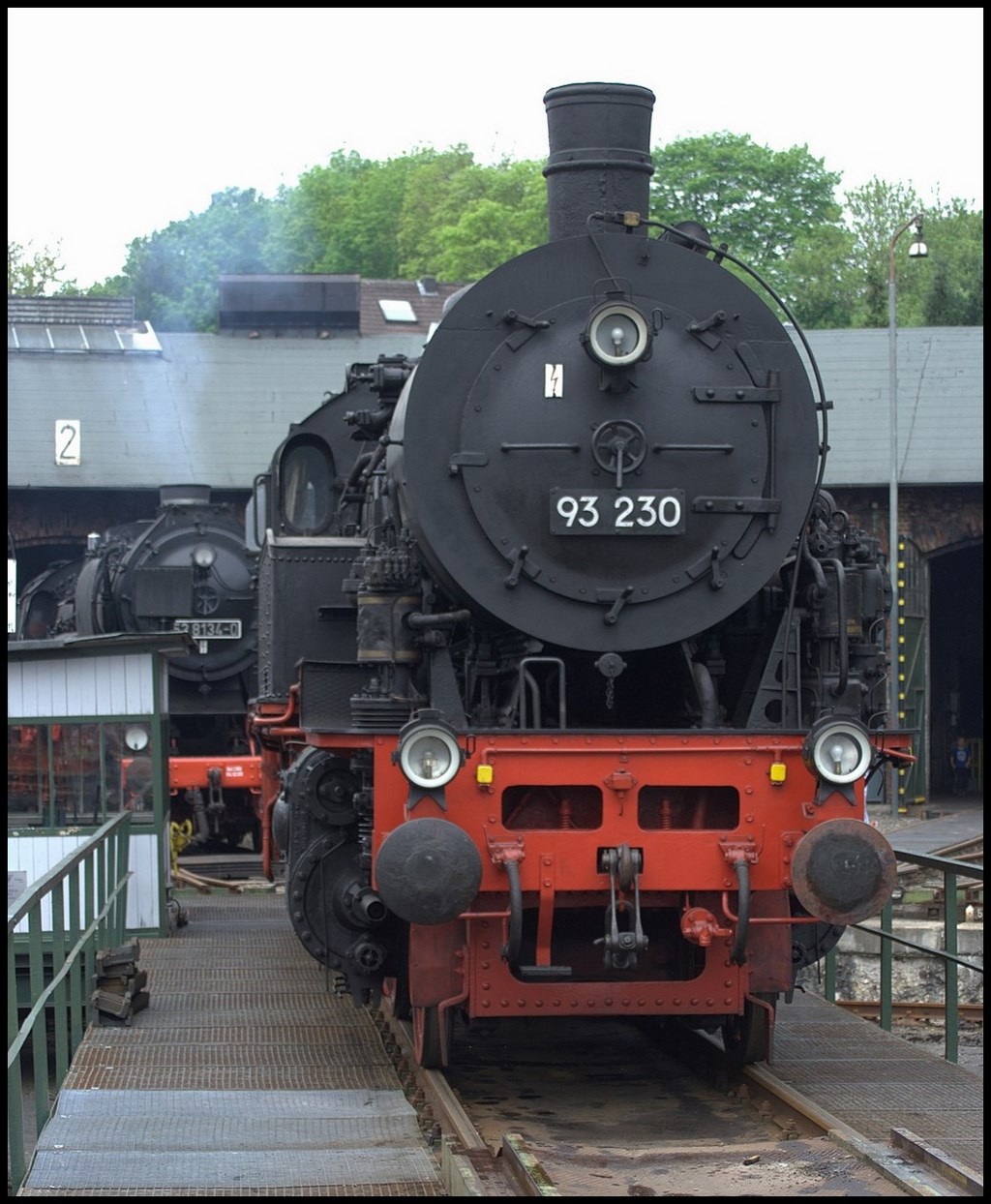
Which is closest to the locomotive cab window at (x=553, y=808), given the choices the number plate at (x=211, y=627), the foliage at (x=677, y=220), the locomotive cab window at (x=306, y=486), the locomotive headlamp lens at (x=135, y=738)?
the locomotive cab window at (x=306, y=486)

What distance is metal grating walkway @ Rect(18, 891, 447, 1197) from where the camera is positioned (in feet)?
18.4

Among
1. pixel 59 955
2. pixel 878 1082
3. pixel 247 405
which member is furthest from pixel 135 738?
pixel 247 405

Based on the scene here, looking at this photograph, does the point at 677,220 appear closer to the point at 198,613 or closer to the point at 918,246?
the point at 918,246

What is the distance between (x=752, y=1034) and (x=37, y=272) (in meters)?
44.8

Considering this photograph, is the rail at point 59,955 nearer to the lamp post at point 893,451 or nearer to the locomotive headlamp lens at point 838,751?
the locomotive headlamp lens at point 838,751

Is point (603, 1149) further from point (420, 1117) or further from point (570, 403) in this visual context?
point (570, 403)

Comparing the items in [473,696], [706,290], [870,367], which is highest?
[870,367]

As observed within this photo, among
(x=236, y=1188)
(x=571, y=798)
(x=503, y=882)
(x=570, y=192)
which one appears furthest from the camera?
(x=570, y=192)

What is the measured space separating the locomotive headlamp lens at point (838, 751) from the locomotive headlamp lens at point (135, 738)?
680 centimetres

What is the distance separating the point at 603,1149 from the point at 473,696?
207 cm

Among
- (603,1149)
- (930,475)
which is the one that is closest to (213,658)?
(930,475)

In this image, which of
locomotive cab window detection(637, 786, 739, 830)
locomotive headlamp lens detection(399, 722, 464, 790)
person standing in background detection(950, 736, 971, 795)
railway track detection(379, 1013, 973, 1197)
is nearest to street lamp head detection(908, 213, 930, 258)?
person standing in background detection(950, 736, 971, 795)

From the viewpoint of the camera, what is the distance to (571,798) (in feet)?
22.9

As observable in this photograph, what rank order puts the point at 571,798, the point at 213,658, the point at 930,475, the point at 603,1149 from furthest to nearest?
1. the point at 930,475
2. the point at 213,658
3. the point at 571,798
4. the point at 603,1149
